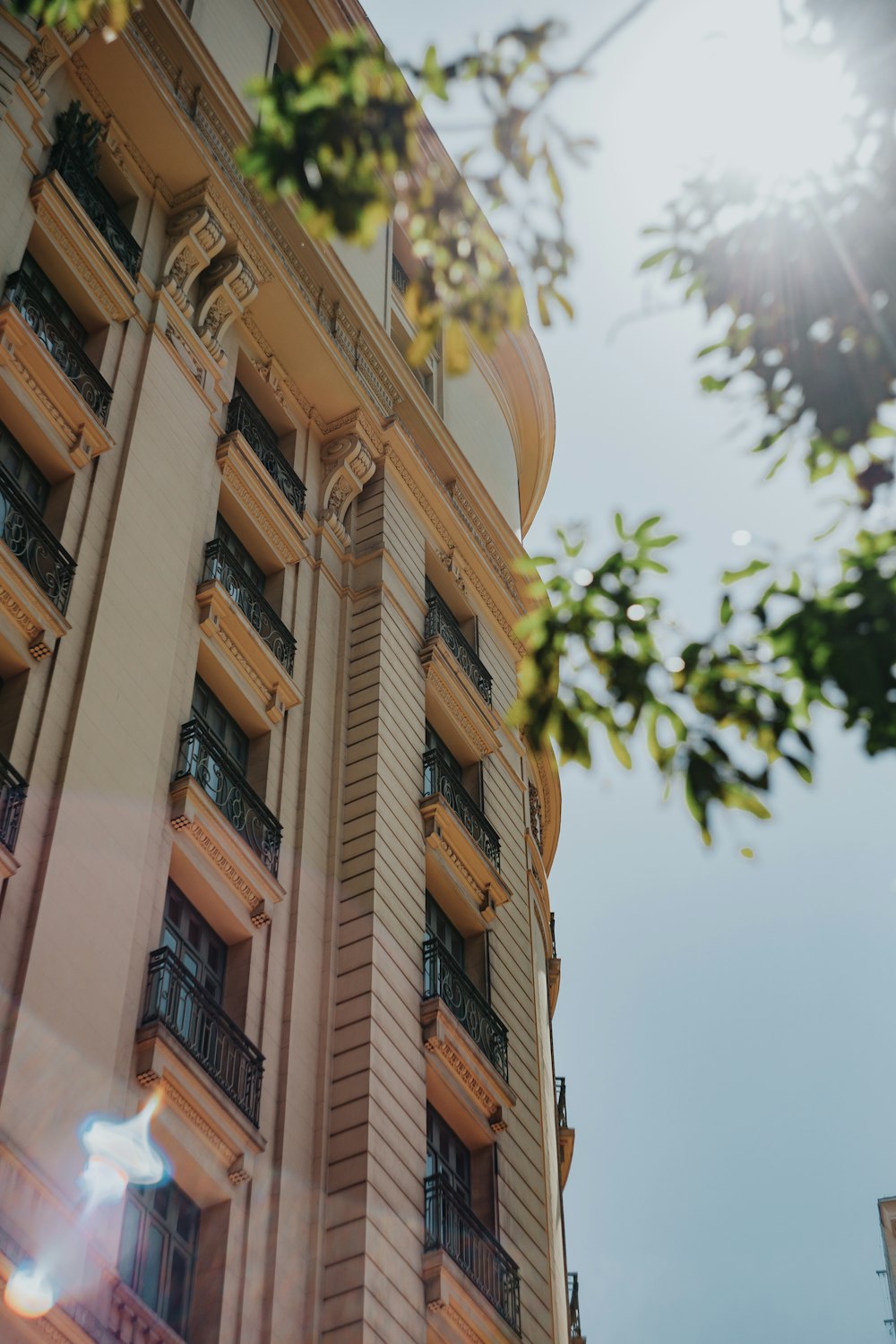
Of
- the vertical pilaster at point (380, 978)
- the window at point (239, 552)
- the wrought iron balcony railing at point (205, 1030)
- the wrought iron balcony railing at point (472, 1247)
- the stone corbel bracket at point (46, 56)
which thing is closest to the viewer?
the wrought iron balcony railing at point (205, 1030)

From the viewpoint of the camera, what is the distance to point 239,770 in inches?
763

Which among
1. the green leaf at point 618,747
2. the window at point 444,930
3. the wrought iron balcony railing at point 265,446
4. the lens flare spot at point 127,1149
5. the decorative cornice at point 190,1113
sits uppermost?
the wrought iron balcony railing at point 265,446

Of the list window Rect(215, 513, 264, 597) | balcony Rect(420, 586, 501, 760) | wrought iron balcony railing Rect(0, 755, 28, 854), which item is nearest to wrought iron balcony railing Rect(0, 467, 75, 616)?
wrought iron balcony railing Rect(0, 755, 28, 854)

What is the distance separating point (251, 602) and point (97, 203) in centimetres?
540

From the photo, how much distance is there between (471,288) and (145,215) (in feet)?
51.7

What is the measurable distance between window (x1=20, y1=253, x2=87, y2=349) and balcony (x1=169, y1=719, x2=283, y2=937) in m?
5.26

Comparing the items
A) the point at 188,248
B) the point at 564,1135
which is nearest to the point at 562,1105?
the point at 564,1135

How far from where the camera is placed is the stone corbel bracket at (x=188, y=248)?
22734mm

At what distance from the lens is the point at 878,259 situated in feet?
26.7

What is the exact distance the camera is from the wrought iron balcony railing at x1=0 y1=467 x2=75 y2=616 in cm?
1723

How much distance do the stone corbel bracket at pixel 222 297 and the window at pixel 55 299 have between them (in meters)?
2.35

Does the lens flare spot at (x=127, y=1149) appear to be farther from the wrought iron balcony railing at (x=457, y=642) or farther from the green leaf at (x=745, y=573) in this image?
the wrought iron balcony railing at (x=457, y=642)

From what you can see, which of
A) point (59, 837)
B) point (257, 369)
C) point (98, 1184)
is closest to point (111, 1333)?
point (98, 1184)

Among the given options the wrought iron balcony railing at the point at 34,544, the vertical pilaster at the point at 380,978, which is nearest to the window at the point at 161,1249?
the vertical pilaster at the point at 380,978
